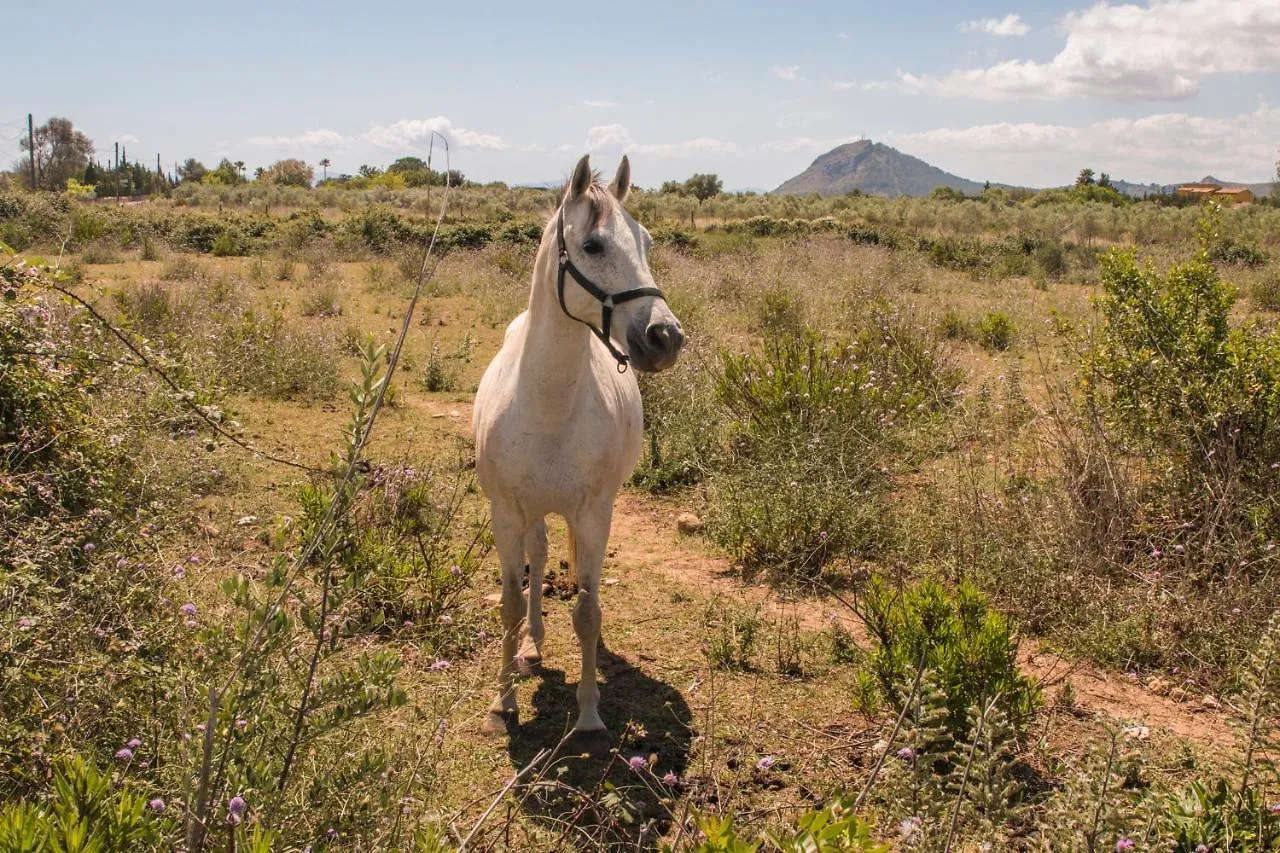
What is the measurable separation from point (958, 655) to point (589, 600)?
162 cm

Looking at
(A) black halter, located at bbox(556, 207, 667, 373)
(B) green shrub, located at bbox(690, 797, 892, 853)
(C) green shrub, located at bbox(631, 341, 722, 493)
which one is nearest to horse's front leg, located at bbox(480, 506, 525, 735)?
(A) black halter, located at bbox(556, 207, 667, 373)

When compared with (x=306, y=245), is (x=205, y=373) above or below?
below

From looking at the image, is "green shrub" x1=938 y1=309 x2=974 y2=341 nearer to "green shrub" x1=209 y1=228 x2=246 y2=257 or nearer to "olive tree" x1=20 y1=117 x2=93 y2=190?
"green shrub" x1=209 y1=228 x2=246 y2=257

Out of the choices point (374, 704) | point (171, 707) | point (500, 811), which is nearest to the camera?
point (374, 704)

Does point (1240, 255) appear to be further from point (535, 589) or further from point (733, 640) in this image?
point (535, 589)

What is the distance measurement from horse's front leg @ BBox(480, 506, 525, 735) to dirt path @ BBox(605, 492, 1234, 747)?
125 cm

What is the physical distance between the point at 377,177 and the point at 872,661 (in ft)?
204

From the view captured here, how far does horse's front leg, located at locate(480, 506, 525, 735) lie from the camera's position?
385cm

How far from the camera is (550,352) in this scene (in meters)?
3.59

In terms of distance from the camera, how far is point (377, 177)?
59.6m

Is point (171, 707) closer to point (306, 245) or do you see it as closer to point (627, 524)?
point (627, 524)

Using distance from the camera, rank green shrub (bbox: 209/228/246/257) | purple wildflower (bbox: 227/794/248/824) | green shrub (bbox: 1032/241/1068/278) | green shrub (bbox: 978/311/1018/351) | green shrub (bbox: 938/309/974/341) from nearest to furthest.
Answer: purple wildflower (bbox: 227/794/248/824)
green shrub (bbox: 978/311/1018/351)
green shrub (bbox: 938/309/974/341)
green shrub (bbox: 1032/241/1068/278)
green shrub (bbox: 209/228/246/257)

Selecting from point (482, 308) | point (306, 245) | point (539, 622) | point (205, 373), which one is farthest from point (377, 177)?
point (539, 622)

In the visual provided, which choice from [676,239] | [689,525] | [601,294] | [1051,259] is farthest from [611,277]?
[676,239]
